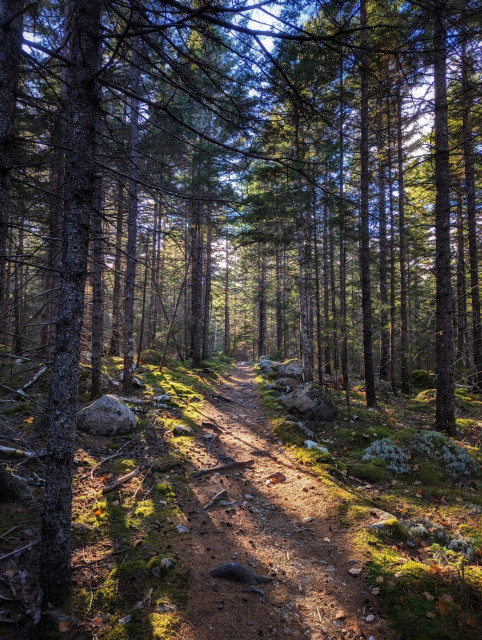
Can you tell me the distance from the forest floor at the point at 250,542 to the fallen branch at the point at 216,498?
0.07m

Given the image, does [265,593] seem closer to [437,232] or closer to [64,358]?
[64,358]

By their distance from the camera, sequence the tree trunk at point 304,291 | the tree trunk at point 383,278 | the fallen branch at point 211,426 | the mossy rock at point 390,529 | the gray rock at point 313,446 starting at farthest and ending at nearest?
the tree trunk at point 383,278 < the tree trunk at point 304,291 < the fallen branch at point 211,426 < the gray rock at point 313,446 < the mossy rock at point 390,529

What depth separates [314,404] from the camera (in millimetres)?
9742

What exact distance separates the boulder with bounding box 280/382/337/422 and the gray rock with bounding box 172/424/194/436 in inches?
145

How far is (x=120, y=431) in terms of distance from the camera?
711cm

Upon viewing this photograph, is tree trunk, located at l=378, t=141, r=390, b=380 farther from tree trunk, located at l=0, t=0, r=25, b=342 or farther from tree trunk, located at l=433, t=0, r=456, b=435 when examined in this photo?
tree trunk, located at l=0, t=0, r=25, b=342

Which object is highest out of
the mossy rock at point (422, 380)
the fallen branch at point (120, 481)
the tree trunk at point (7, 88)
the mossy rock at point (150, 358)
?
the tree trunk at point (7, 88)

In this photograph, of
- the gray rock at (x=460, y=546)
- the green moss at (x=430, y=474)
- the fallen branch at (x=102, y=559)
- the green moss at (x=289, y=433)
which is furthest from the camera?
the green moss at (x=289, y=433)

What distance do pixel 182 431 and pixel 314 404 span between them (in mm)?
4209

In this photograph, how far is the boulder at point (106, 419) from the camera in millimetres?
6938

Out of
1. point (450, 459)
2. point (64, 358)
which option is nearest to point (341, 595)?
point (64, 358)

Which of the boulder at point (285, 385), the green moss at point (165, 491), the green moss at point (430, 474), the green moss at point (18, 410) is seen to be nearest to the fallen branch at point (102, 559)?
the green moss at point (165, 491)

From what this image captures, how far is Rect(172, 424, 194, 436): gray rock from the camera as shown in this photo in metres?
7.76

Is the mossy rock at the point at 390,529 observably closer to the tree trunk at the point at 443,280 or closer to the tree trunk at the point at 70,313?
the tree trunk at the point at 70,313
